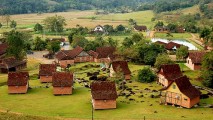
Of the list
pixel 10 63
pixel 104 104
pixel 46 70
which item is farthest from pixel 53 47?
pixel 104 104

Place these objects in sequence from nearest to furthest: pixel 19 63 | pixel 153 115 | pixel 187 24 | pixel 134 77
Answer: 1. pixel 153 115
2. pixel 134 77
3. pixel 19 63
4. pixel 187 24

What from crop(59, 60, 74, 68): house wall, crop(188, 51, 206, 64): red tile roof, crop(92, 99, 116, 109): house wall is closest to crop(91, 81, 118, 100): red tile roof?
crop(92, 99, 116, 109): house wall

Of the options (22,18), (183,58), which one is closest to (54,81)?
(183,58)

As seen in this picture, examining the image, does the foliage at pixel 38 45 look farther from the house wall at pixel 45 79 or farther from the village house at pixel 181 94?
the village house at pixel 181 94

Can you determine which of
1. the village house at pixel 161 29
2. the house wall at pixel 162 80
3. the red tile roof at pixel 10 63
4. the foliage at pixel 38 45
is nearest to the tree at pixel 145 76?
the house wall at pixel 162 80

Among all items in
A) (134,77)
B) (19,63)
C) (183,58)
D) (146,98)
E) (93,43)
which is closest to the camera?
(146,98)

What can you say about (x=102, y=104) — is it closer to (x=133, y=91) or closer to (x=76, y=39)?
(x=133, y=91)

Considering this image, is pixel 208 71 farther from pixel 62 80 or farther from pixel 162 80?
pixel 62 80
